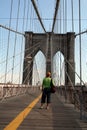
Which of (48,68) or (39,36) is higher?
(39,36)

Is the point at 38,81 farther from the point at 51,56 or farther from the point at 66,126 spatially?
the point at 66,126

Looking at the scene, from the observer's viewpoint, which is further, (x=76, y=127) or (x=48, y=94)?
(x=48, y=94)

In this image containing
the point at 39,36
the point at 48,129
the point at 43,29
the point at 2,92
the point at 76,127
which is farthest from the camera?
the point at 39,36

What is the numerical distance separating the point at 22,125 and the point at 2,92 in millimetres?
7377

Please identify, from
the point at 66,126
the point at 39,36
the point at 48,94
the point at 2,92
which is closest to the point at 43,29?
the point at 39,36

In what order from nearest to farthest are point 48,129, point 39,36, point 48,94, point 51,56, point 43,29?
point 48,129, point 48,94, point 51,56, point 43,29, point 39,36

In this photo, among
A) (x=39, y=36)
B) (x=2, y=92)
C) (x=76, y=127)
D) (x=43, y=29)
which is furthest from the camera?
(x=39, y=36)

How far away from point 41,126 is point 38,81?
44590 millimetres

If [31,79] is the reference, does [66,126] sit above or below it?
below

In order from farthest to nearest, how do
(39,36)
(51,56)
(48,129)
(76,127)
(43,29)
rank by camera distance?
(39,36)
(43,29)
(51,56)
(76,127)
(48,129)

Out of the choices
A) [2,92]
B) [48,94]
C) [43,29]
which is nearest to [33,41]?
[43,29]

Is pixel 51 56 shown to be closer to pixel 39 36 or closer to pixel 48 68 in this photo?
pixel 48 68

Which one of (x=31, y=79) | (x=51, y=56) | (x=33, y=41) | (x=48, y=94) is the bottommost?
(x=48, y=94)

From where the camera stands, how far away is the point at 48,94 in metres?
9.05
